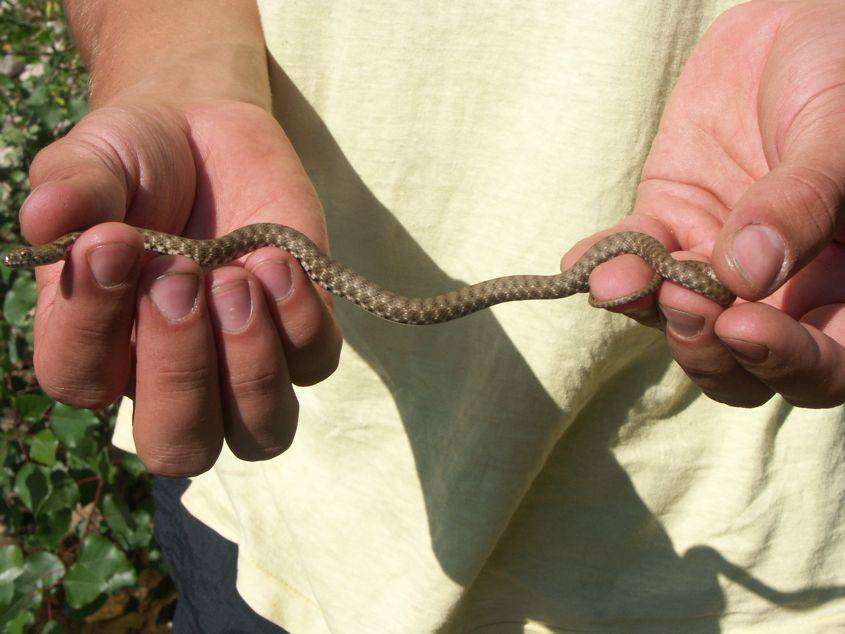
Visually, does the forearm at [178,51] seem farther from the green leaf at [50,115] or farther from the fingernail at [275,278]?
the green leaf at [50,115]

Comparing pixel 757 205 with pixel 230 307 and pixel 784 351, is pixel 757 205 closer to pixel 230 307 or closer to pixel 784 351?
pixel 784 351

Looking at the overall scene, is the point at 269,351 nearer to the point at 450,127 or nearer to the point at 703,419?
the point at 450,127

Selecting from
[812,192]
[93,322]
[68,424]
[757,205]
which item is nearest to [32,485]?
[68,424]

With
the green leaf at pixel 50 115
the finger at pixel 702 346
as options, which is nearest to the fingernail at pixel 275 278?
the finger at pixel 702 346

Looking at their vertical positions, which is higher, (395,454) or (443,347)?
(443,347)

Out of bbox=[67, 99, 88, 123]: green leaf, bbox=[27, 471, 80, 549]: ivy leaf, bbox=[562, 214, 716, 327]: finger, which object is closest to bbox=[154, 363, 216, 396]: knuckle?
bbox=[562, 214, 716, 327]: finger

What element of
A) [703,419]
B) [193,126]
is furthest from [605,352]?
[193,126]
